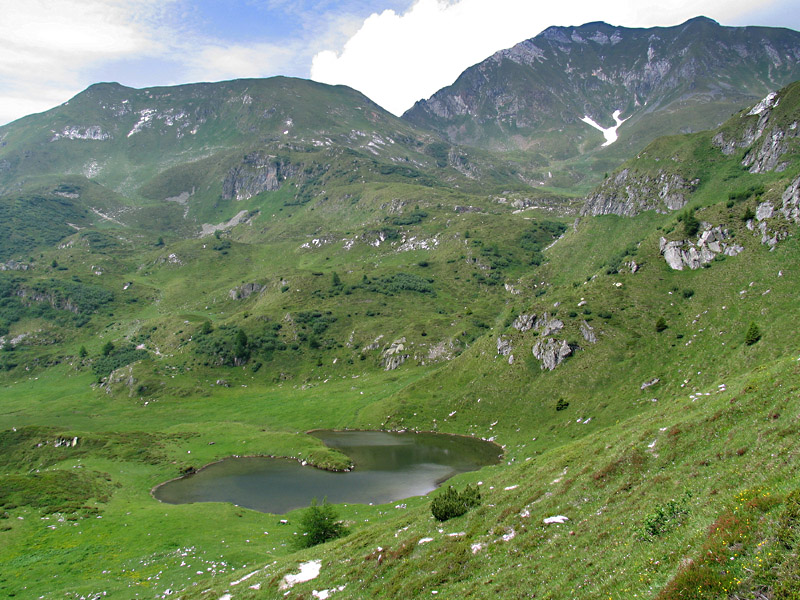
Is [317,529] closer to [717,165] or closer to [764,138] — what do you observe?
[764,138]

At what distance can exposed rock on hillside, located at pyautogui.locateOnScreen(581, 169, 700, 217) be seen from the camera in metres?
140

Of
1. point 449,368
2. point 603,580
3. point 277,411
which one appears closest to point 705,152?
point 449,368

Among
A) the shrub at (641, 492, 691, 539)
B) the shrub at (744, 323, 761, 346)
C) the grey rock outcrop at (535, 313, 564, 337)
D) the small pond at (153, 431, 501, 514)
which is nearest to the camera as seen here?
the shrub at (641, 492, 691, 539)

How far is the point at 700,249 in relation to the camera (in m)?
82.2

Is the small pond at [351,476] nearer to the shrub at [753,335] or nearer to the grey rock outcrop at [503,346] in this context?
the grey rock outcrop at [503,346]

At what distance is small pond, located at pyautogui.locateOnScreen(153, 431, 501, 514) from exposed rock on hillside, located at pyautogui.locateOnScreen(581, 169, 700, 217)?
11549cm

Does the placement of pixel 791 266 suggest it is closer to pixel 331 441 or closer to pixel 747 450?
pixel 747 450

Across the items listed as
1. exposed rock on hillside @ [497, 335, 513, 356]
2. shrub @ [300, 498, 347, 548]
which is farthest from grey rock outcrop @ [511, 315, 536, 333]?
shrub @ [300, 498, 347, 548]

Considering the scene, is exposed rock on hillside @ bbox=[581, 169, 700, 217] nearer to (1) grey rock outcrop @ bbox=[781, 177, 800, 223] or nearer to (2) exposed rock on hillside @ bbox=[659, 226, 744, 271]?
(2) exposed rock on hillside @ bbox=[659, 226, 744, 271]

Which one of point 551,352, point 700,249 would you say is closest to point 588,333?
point 551,352

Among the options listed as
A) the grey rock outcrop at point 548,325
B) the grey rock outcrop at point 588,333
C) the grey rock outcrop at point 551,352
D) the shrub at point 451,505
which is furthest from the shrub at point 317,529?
the grey rock outcrop at point 548,325

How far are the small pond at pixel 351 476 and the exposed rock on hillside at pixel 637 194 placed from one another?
11549 centimetres

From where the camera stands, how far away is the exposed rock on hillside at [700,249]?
79.1m

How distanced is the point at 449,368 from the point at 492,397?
19951 mm
